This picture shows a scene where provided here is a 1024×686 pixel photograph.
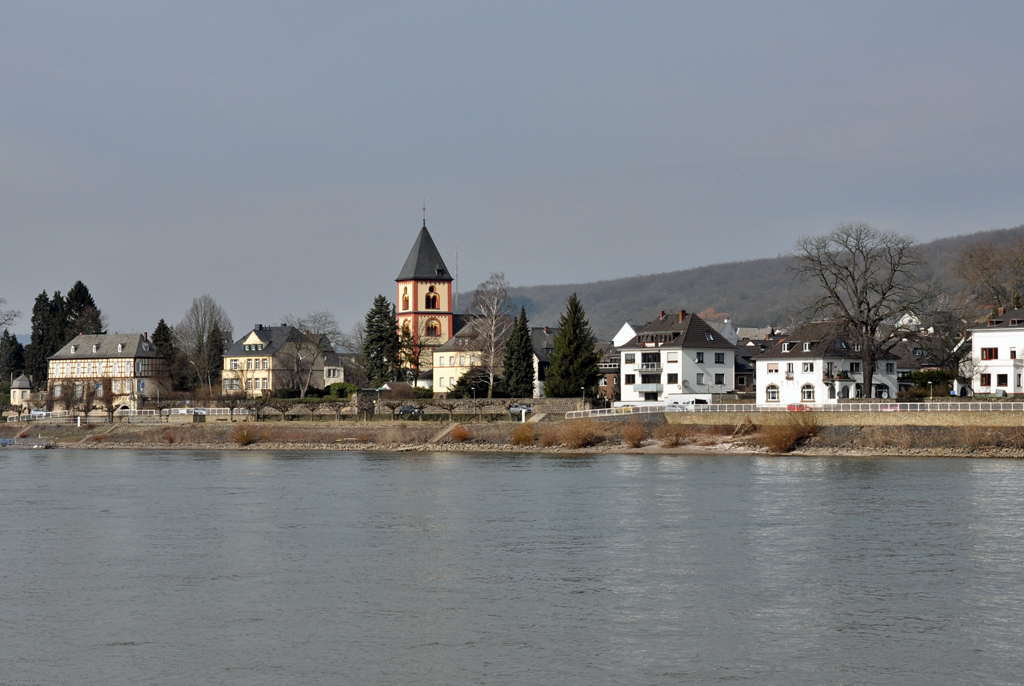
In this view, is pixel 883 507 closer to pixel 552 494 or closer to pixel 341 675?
pixel 552 494

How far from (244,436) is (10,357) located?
78.8 meters

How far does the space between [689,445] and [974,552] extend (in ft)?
130


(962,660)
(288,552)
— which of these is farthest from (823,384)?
(962,660)

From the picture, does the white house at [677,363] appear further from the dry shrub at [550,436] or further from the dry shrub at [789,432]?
the dry shrub at [789,432]

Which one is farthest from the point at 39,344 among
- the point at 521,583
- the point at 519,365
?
the point at 521,583

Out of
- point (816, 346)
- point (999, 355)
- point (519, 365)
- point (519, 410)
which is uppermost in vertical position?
point (816, 346)

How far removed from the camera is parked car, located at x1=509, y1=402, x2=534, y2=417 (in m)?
82.2

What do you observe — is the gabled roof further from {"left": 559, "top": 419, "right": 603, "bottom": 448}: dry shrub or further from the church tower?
{"left": 559, "top": 419, "right": 603, "bottom": 448}: dry shrub

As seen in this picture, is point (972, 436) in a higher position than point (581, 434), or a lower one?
higher

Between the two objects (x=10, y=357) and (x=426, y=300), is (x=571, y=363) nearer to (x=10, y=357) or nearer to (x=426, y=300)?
(x=426, y=300)

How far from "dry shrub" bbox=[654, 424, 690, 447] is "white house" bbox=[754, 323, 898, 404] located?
1735 centimetres

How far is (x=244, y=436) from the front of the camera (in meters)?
82.4

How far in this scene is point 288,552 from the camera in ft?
103

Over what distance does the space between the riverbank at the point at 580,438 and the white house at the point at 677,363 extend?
64.8 feet
